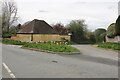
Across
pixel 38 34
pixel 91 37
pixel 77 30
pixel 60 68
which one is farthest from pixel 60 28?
pixel 60 68

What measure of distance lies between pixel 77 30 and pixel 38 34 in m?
8.95

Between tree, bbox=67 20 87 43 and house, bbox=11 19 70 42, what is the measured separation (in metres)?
2.68

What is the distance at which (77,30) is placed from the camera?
2322 inches

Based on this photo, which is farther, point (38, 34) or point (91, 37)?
point (91, 37)

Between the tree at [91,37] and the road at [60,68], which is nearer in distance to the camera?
the road at [60,68]

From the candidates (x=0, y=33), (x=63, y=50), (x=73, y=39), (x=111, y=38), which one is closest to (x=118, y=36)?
(x=111, y=38)

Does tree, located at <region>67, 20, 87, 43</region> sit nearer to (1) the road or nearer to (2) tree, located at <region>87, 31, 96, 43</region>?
(2) tree, located at <region>87, 31, 96, 43</region>

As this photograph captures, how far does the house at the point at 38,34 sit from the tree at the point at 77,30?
2.68 metres

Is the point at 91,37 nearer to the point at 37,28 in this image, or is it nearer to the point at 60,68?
the point at 37,28

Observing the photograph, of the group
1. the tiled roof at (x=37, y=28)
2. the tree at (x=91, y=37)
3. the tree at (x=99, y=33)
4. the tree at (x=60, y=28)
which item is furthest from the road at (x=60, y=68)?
the tree at (x=60, y=28)

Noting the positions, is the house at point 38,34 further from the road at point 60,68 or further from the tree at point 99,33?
the road at point 60,68

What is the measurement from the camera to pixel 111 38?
142ft

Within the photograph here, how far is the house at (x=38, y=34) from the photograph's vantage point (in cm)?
5500

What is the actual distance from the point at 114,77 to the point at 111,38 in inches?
1277
